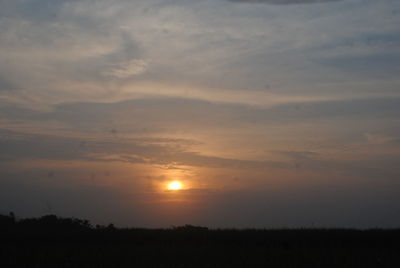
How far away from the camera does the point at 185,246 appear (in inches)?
988

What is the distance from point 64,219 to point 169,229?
7212 millimetres

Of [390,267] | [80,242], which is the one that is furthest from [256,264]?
[80,242]

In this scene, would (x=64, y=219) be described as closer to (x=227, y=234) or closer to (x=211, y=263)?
(x=227, y=234)

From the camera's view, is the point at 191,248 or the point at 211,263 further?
the point at 191,248

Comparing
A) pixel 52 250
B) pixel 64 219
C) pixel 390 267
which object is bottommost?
pixel 390 267

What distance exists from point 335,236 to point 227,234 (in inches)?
213

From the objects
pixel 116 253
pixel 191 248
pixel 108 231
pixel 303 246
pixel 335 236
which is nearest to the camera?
pixel 116 253

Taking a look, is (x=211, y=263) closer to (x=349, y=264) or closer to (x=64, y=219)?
(x=349, y=264)

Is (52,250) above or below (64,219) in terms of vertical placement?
below

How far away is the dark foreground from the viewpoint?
20578 mm

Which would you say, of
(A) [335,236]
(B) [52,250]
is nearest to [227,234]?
(A) [335,236]

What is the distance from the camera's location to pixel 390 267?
19.9m

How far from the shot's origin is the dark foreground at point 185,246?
67.5ft

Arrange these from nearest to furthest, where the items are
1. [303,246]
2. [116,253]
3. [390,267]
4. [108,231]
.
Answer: [390,267], [116,253], [303,246], [108,231]
